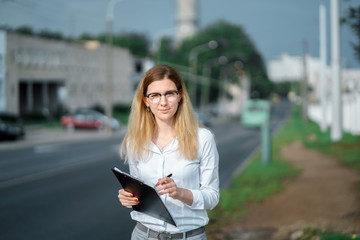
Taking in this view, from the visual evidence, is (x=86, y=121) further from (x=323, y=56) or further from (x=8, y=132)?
(x=323, y=56)

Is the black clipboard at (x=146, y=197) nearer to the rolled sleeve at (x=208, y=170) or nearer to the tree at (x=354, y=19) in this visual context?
the rolled sleeve at (x=208, y=170)

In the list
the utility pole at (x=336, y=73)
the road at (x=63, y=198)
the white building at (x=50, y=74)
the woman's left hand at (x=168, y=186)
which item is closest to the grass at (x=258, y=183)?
the road at (x=63, y=198)

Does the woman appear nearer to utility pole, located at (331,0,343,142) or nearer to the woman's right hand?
the woman's right hand

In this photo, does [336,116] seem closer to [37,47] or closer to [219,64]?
[37,47]

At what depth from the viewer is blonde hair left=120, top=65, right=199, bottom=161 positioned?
273 centimetres

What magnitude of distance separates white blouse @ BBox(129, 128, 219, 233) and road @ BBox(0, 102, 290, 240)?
4.32 metres

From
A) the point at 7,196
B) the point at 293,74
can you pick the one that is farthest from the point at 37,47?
the point at 293,74

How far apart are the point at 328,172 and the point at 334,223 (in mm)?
5567

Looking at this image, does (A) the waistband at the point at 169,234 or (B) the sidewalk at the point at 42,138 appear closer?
(A) the waistband at the point at 169,234

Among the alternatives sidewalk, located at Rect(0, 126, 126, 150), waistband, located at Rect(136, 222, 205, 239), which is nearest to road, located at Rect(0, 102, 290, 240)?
waistband, located at Rect(136, 222, 205, 239)

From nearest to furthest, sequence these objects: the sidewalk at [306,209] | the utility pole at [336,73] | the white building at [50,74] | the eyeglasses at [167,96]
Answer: the eyeglasses at [167,96] < the sidewalk at [306,209] < the utility pole at [336,73] < the white building at [50,74]

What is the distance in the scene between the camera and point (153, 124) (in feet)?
9.80

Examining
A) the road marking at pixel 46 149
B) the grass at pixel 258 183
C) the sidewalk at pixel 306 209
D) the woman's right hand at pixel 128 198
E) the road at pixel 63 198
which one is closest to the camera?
the woman's right hand at pixel 128 198

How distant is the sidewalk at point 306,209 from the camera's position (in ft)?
20.4
